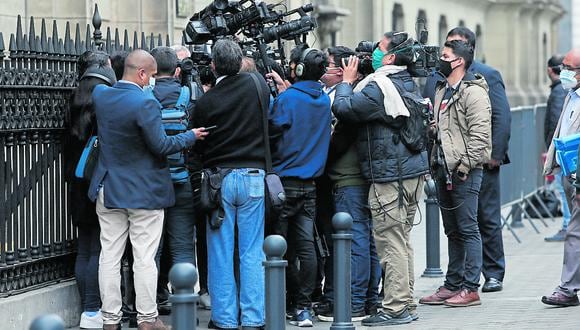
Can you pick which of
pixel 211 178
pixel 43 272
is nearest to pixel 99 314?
pixel 43 272

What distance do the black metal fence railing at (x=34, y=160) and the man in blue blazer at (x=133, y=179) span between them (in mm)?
582

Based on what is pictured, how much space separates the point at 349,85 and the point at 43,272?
8.14 feet

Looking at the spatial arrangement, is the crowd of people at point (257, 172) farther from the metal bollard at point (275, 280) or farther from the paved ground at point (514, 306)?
the metal bollard at point (275, 280)

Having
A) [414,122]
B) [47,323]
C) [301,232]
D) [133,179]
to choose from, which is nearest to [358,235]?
[301,232]

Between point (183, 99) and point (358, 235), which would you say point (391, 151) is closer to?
point (358, 235)

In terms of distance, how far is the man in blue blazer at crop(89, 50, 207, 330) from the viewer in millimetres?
9562

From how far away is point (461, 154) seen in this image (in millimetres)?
11539

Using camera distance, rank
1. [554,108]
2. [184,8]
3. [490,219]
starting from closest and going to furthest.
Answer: [490,219] < [554,108] < [184,8]

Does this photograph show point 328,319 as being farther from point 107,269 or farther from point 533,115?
point 533,115

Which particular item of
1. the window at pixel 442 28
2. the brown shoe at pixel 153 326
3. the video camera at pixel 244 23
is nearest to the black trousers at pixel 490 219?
the video camera at pixel 244 23

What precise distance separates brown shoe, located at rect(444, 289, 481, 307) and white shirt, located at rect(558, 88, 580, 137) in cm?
144

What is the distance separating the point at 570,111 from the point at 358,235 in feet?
6.87

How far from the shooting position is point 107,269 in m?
9.88

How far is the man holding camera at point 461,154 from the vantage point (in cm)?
1155
